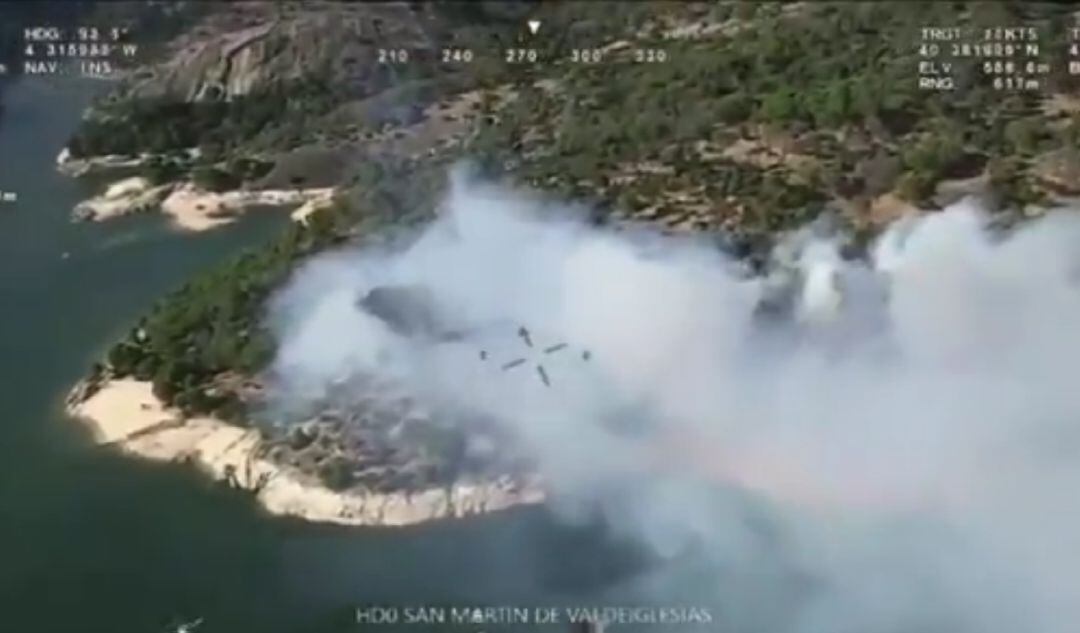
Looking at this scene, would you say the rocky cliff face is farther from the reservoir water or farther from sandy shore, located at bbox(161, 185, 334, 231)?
the reservoir water

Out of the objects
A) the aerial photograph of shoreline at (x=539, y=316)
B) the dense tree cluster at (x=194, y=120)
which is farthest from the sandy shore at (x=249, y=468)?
the dense tree cluster at (x=194, y=120)

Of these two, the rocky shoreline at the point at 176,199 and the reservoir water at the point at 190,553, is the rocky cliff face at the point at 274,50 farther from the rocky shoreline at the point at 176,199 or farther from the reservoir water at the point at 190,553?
the reservoir water at the point at 190,553

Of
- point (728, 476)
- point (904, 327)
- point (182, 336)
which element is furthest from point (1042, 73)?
point (182, 336)

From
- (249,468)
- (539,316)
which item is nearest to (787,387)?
(539,316)

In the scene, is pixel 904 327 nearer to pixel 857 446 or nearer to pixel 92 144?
pixel 857 446

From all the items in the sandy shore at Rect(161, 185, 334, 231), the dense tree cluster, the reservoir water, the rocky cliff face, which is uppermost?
the rocky cliff face

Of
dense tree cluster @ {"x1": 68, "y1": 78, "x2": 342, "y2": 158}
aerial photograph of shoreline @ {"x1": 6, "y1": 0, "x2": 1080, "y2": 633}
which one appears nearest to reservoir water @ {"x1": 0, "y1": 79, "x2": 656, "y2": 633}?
aerial photograph of shoreline @ {"x1": 6, "y1": 0, "x2": 1080, "y2": 633}
